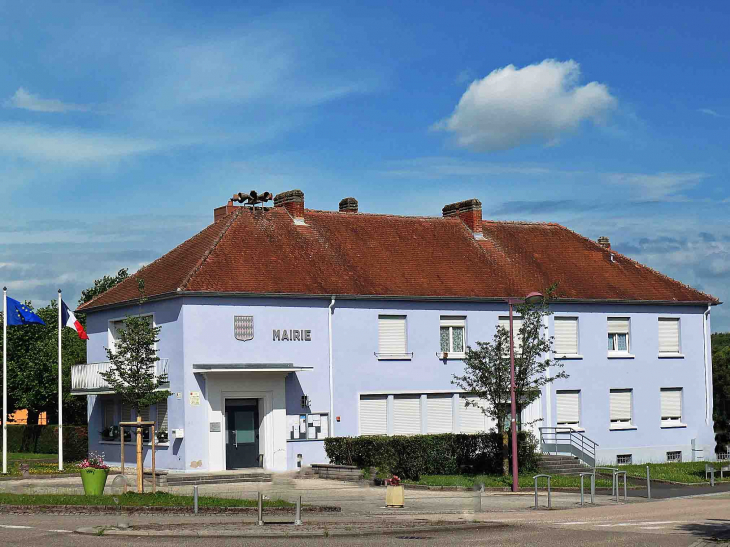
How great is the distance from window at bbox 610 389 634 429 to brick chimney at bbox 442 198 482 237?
27.2ft


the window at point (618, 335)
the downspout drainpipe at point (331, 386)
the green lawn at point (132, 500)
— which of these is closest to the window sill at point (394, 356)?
the downspout drainpipe at point (331, 386)

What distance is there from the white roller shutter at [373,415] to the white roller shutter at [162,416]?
658 centimetres

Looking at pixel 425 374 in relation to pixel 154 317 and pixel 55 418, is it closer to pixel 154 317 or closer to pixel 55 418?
pixel 154 317

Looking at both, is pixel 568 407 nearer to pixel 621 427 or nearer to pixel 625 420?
pixel 621 427

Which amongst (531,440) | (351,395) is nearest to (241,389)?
(351,395)

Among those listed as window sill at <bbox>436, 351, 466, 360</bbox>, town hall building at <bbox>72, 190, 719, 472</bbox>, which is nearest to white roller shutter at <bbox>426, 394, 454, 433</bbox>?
town hall building at <bbox>72, 190, 719, 472</bbox>

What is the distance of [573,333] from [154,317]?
15760 mm

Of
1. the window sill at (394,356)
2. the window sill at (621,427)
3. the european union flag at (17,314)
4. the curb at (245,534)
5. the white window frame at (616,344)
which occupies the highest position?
the european union flag at (17,314)

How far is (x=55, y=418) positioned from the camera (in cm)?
6594

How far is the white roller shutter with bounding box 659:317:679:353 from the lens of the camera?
4247 centimetres

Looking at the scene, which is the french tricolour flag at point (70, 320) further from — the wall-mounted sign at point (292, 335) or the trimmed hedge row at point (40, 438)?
the trimmed hedge row at point (40, 438)

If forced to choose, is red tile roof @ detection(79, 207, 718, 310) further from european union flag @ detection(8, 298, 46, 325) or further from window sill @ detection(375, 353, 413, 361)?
european union flag @ detection(8, 298, 46, 325)

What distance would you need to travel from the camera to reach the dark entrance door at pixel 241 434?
112 ft

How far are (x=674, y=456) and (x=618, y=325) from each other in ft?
18.5
